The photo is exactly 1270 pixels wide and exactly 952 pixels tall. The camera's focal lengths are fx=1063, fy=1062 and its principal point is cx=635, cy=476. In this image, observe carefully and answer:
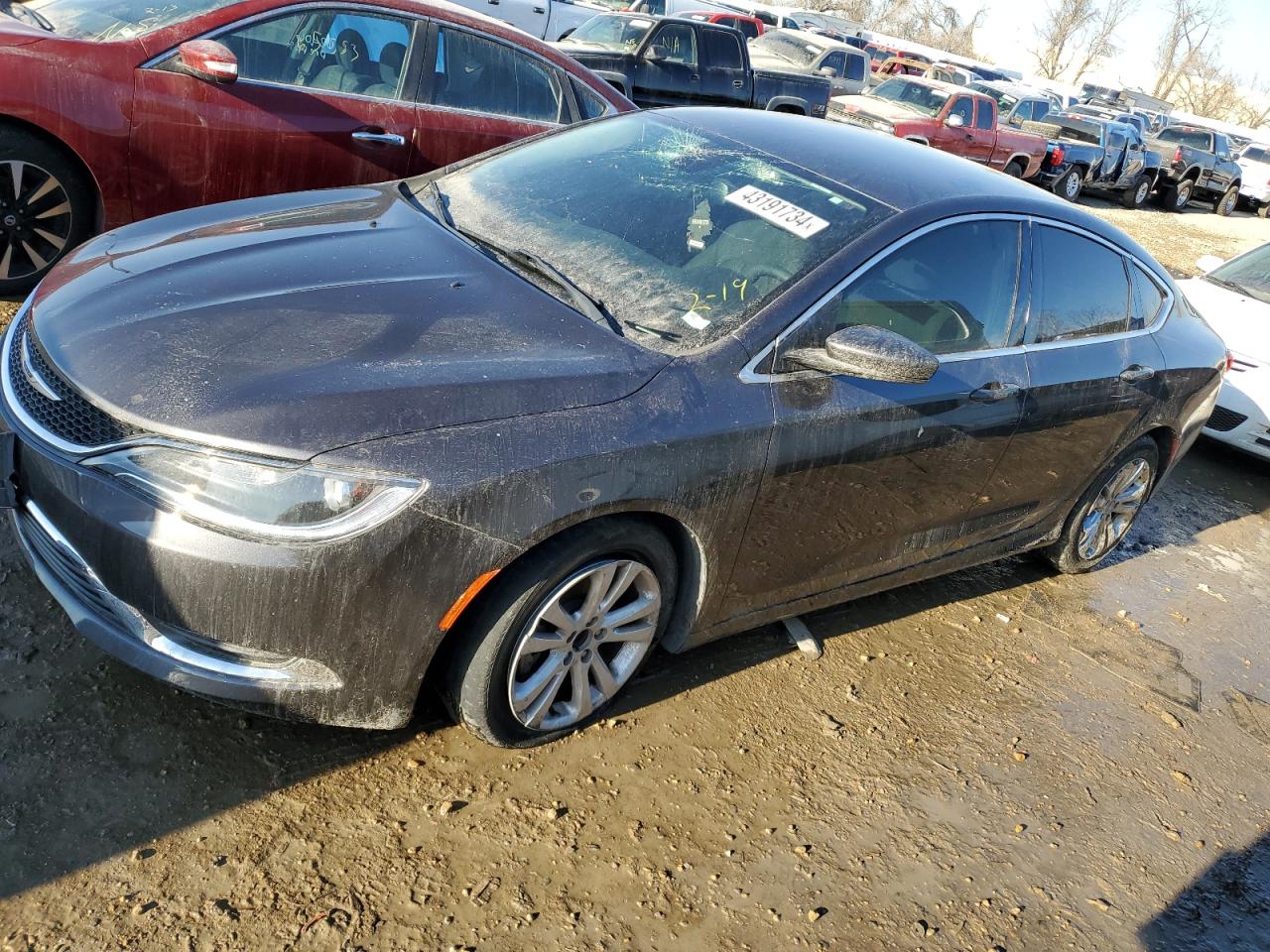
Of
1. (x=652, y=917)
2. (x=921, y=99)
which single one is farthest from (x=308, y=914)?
(x=921, y=99)

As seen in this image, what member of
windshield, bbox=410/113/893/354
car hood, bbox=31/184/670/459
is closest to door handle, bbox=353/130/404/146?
windshield, bbox=410/113/893/354

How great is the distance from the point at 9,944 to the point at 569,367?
178 cm

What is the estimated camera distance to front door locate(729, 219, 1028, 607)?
10.4 ft

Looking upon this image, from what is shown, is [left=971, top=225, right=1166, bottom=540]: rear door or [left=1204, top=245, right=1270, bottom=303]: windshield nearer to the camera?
[left=971, top=225, right=1166, bottom=540]: rear door

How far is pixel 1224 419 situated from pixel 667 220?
5.08 meters

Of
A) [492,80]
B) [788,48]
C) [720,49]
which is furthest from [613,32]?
[492,80]

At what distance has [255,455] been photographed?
2381 millimetres

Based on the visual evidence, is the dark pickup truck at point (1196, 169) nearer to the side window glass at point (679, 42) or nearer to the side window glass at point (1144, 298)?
the side window glass at point (679, 42)

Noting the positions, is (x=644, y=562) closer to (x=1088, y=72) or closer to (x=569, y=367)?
(x=569, y=367)

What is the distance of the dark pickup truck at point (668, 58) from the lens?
1335 cm

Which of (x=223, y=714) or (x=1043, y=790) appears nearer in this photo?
(x=223, y=714)

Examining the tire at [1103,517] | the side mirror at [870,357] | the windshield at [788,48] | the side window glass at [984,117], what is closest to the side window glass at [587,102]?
the tire at [1103,517]

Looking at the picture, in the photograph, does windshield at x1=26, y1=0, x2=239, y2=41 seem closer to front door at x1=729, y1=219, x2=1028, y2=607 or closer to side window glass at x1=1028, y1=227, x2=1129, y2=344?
front door at x1=729, y1=219, x2=1028, y2=607

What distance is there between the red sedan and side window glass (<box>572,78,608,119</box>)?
0.40 m
